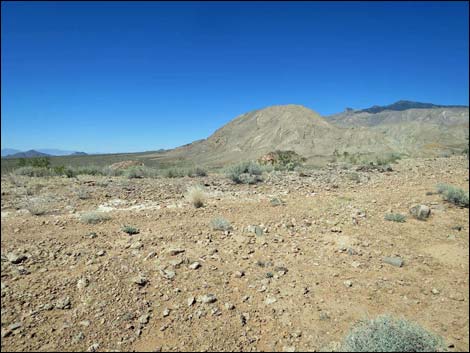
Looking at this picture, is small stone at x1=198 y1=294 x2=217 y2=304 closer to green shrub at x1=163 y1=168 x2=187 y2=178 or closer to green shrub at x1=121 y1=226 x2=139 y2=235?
green shrub at x1=121 y1=226 x2=139 y2=235

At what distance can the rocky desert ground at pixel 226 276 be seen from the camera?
10.9 feet

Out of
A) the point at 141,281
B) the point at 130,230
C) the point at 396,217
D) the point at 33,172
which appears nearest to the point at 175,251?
the point at 141,281

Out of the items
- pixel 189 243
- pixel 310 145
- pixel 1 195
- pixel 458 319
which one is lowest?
pixel 458 319

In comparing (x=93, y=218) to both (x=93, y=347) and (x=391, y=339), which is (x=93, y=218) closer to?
(x=93, y=347)

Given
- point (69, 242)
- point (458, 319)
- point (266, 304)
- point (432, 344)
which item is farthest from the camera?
point (69, 242)

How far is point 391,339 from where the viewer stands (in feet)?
9.55

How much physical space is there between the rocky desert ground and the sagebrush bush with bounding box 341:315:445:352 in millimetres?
214

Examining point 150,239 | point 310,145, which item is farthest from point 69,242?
point 310,145

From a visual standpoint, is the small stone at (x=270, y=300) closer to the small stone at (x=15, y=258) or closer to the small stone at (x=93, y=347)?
the small stone at (x=93, y=347)

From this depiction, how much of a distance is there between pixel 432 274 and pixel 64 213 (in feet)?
23.5

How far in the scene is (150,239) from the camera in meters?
5.44

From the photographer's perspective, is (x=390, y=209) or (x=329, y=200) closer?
(x=390, y=209)

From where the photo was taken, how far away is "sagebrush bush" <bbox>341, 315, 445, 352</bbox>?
2.88 metres

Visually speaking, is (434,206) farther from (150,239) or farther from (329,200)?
(150,239)
